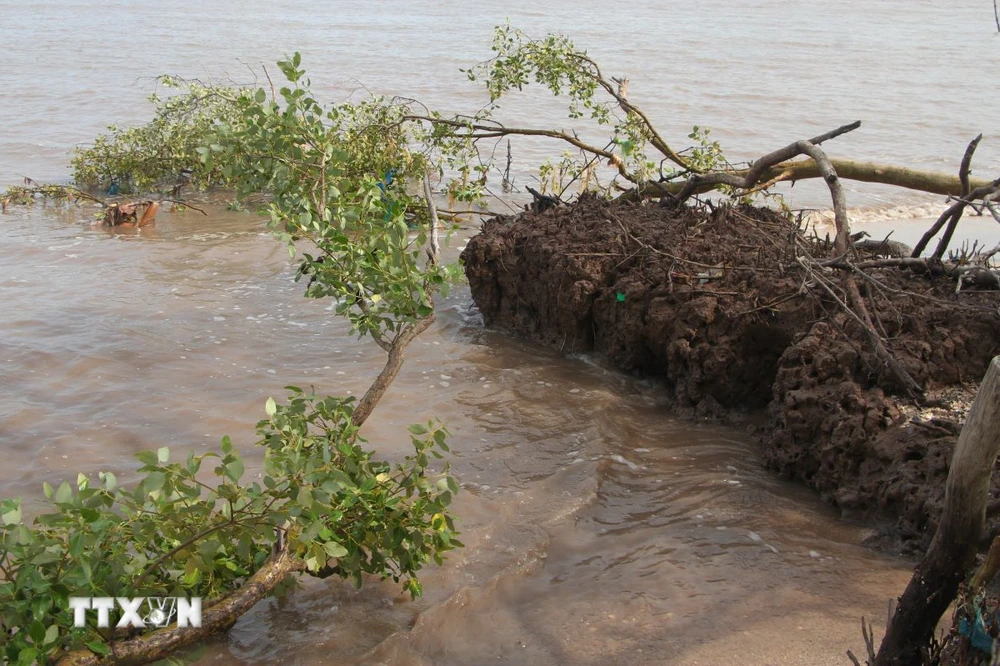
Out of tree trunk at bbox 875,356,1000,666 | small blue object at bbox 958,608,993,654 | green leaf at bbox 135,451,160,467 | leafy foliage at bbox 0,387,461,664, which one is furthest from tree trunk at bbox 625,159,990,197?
green leaf at bbox 135,451,160,467

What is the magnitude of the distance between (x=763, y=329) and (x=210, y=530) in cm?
368

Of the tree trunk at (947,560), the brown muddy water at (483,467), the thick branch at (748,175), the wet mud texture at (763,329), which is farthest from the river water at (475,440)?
the thick branch at (748,175)

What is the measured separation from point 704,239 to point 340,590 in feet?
11.6

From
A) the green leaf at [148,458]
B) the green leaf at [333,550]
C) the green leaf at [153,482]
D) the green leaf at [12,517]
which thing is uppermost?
the green leaf at [148,458]

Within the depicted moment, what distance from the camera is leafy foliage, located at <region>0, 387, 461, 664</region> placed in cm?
318

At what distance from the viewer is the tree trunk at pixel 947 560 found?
3.17m

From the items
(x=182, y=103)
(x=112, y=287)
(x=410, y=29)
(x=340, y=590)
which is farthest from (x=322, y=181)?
(x=410, y=29)

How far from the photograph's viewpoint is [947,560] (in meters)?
3.24

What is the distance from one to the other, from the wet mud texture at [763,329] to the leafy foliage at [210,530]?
215 centimetres

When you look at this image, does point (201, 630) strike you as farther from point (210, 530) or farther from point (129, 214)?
point (129, 214)

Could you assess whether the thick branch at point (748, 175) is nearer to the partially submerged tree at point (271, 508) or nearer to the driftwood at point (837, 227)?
the driftwood at point (837, 227)

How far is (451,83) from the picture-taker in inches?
749

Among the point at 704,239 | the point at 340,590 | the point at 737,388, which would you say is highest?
the point at 704,239

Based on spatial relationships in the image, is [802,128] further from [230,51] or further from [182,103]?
[230,51]
